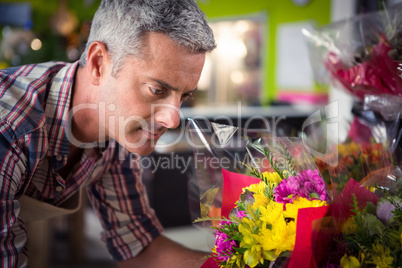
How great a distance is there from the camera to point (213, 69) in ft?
24.1

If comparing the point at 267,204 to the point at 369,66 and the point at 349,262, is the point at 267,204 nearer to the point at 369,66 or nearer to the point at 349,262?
the point at 349,262

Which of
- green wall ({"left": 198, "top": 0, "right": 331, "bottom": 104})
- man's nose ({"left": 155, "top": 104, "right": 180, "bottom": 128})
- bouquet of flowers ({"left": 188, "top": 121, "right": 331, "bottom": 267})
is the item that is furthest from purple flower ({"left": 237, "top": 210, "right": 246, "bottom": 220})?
green wall ({"left": 198, "top": 0, "right": 331, "bottom": 104})

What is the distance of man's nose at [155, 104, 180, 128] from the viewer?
1000 mm

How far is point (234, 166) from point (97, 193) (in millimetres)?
590

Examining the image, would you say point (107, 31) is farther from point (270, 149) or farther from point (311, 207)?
point (311, 207)

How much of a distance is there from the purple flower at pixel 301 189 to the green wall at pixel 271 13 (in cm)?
498

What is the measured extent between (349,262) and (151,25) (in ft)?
2.08

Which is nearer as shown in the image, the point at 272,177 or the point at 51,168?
the point at 272,177

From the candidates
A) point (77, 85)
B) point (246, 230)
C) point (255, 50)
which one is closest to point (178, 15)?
point (77, 85)

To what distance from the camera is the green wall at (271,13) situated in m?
5.47

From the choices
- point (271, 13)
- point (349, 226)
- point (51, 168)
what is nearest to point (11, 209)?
point (51, 168)

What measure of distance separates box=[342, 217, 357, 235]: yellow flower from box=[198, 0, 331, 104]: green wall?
5013 millimetres

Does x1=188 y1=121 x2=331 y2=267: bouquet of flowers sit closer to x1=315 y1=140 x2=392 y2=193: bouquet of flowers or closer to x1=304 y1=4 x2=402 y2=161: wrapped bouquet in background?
x1=315 y1=140 x2=392 y2=193: bouquet of flowers

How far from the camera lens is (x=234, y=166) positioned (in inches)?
34.0
